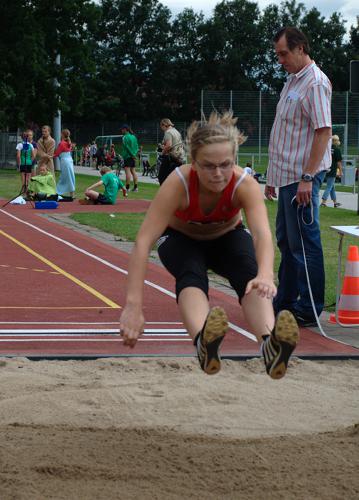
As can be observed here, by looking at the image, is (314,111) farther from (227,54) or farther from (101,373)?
(227,54)

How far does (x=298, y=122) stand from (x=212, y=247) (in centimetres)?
316

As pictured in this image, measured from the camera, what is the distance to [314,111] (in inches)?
323

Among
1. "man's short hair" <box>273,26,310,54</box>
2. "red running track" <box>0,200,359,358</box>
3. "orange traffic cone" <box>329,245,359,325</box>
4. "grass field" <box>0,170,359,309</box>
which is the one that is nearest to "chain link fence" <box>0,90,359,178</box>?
"grass field" <box>0,170,359,309</box>

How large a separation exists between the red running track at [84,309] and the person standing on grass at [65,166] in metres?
10.6

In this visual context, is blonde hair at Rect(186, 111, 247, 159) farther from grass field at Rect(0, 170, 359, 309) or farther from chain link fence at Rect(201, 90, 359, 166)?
chain link fence at Rect(201, 90, 359, 166)

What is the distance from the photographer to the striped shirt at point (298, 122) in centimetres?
822

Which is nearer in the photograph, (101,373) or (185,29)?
(101,373)

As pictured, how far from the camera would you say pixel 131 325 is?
473 cm

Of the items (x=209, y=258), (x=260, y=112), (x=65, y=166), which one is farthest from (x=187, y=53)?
(x=209, y=258)

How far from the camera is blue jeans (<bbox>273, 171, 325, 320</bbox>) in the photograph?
8.45 m

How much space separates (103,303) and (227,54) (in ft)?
270

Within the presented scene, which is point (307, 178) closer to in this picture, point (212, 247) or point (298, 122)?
point (298, 122)

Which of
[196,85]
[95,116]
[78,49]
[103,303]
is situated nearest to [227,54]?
[196,85]

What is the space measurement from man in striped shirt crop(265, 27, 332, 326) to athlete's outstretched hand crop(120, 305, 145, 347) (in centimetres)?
371
